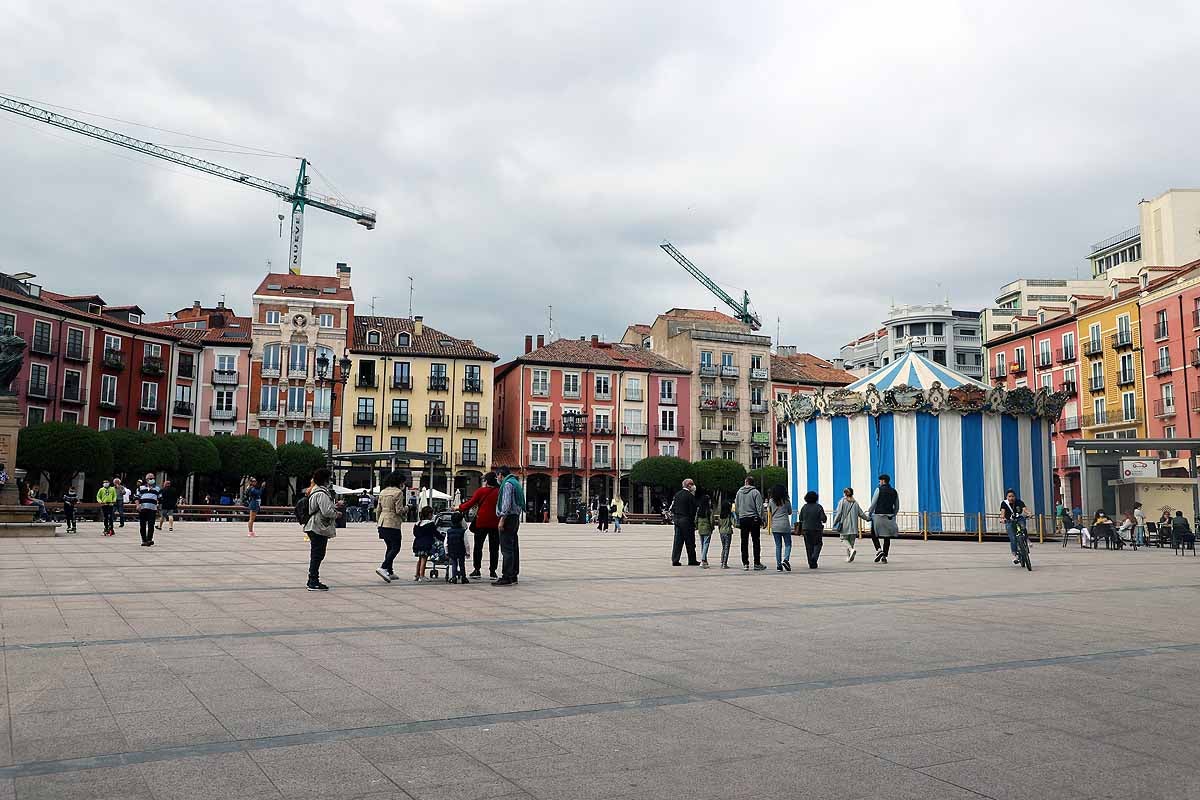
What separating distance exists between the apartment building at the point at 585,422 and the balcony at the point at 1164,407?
104ft

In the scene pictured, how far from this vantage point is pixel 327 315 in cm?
6731

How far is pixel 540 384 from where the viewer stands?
7175 centimetres

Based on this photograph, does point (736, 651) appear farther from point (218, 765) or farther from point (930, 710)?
point (218, 765)

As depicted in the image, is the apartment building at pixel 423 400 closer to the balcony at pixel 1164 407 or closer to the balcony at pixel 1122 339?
the balcony at pixel 1122 339

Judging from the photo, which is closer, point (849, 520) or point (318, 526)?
point (318, 526)

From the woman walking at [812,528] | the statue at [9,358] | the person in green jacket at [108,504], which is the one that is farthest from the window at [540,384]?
the woman walking at [812,528]

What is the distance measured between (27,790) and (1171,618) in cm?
1039

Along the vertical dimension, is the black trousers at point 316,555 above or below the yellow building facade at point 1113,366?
below

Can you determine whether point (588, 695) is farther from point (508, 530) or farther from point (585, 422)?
point (585, 422)

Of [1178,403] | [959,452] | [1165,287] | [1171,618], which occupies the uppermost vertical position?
[1165,287]

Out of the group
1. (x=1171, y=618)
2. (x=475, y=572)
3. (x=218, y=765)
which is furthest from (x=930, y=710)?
(x=475, y=572)

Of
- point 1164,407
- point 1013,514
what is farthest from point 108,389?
point 1164,407

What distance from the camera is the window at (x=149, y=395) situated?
6344cm

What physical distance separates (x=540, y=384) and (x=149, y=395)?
2607cm
